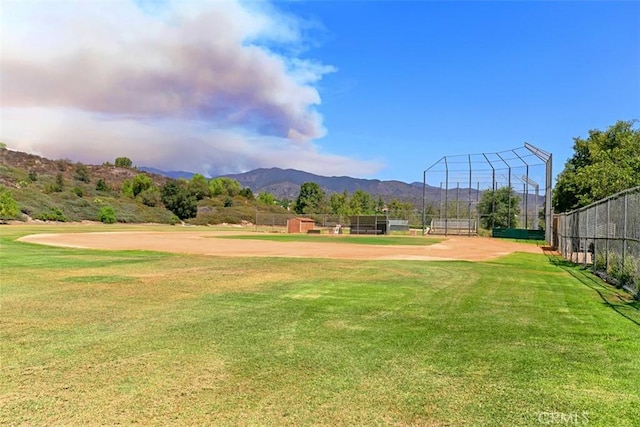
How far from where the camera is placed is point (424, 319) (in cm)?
680

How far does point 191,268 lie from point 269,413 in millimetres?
10519

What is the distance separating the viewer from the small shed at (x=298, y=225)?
56.6m

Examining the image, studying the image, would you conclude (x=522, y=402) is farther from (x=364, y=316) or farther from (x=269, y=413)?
(x=364, y=316)

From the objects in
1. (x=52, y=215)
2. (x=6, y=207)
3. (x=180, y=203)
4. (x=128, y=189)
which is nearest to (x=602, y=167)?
(x=6, y=207)

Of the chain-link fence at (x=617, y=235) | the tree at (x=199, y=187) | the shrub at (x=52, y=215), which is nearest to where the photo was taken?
the chain-link fence at (x=617, y=235)

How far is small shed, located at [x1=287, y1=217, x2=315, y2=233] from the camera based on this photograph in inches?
2227

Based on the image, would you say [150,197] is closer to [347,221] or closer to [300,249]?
[347,221]

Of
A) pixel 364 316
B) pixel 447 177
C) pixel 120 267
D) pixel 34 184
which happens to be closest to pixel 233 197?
pixel 34 184

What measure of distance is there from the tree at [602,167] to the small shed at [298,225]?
28353 millimetres

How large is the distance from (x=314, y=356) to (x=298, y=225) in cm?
5297

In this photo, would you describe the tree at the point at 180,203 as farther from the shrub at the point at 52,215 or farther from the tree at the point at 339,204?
the tree at the point at 339,204

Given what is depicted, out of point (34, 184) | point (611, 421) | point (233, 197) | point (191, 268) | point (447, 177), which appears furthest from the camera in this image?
point (233, 197)

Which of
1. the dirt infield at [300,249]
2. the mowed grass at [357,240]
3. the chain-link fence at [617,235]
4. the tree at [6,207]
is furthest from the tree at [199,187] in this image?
the chain-link fence at [617,235]

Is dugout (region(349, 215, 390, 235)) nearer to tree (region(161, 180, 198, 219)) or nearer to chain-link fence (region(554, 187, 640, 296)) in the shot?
chain-link fence (region(554, 187, 640, 296))
